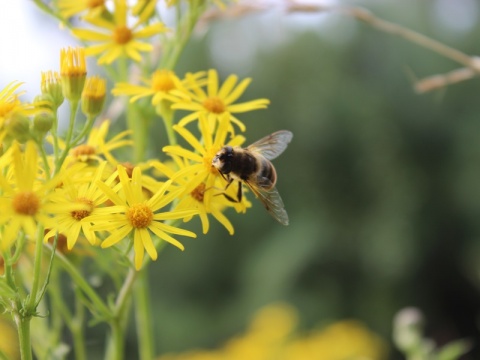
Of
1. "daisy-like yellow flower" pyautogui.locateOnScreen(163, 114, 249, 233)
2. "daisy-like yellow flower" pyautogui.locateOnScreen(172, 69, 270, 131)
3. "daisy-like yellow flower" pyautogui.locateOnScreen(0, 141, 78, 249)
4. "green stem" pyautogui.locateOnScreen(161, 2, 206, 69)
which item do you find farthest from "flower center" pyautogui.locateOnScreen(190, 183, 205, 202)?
"green stem" pyautogui.locateOnScreen(161, 2, 206, 69)

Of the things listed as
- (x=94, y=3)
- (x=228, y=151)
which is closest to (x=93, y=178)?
(x=228, y=151)

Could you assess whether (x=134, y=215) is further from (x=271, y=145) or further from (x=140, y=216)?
(x=271, y=145)

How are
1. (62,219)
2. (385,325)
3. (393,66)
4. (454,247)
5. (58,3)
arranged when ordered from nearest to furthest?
(62,219)
(58,3)
(385,325)
(454,247)
(393,66)

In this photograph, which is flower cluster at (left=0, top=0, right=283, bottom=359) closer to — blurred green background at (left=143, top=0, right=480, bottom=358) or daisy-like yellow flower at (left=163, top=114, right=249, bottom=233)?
daisy-like yellow flower at (left=163, top=114, right=249, bottom=233)

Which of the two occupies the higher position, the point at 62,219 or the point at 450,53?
the point at 450,53

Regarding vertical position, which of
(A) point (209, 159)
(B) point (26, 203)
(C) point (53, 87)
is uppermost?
(C) point (53, 87)

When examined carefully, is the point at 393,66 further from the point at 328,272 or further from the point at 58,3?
the point at 58,3

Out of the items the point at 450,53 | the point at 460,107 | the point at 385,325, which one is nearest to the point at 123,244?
the point at 450,53
